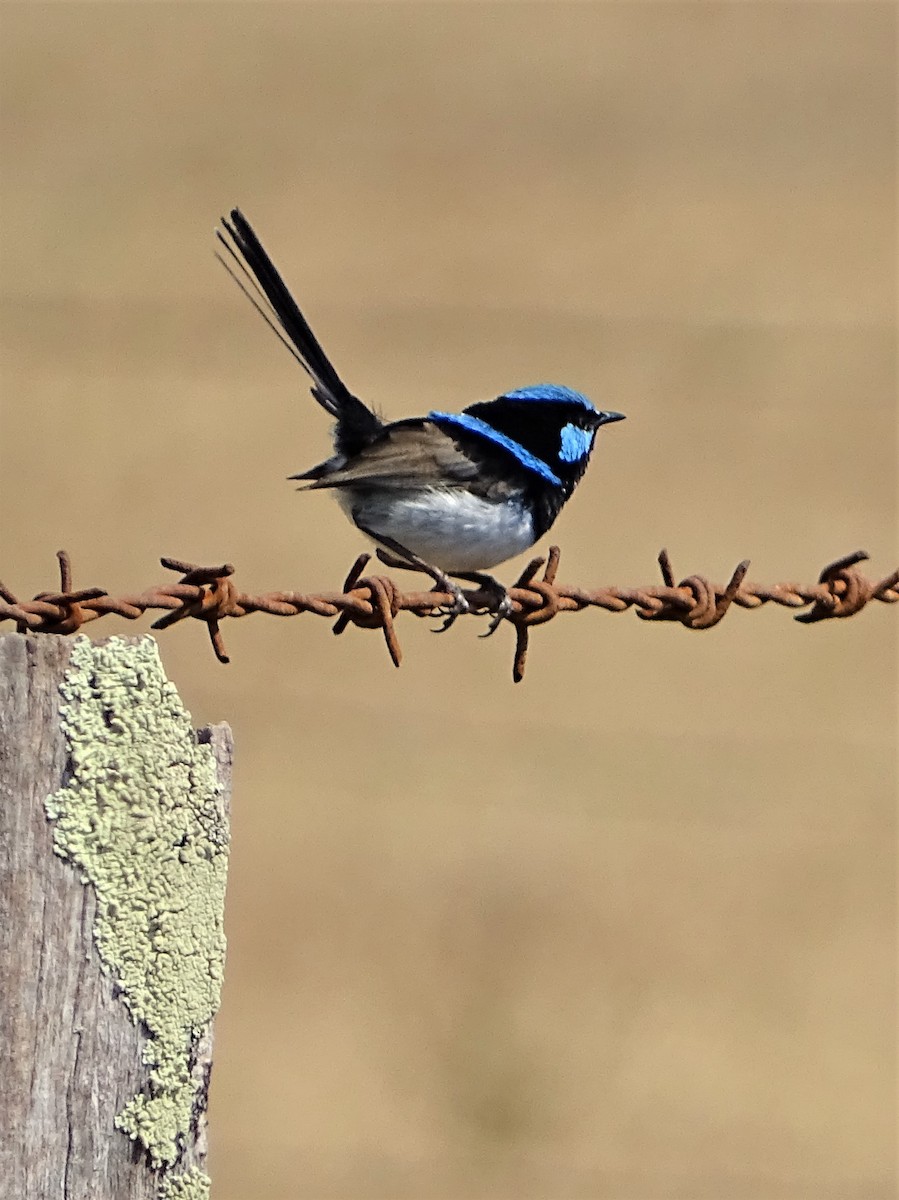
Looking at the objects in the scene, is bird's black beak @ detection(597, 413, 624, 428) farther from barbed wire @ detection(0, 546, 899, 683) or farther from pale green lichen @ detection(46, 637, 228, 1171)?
pale green lichen @ detection(46, 637, 228, 1171)

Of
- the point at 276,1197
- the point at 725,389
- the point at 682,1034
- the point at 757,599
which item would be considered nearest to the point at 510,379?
the point at 725,389

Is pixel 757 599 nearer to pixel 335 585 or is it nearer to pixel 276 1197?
pixel 276 1197

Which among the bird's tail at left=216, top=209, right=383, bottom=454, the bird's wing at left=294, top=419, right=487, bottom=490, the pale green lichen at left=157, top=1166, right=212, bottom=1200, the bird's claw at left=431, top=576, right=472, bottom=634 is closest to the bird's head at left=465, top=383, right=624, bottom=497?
the bird's wing at left=294, top=419, right=487, bottom=490

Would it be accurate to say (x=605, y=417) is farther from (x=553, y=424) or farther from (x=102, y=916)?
(x=102, y=916)

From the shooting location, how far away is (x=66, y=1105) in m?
2.56

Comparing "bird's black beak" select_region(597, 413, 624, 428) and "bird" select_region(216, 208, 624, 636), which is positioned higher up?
"bird's black beak" select_region(597, 413, 624, 428)

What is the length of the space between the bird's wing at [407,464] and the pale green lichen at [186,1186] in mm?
2728

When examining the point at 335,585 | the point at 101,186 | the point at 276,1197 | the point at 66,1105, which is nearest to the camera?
the point at 66,1105

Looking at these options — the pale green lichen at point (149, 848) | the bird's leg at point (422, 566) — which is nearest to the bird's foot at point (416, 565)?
the bird's leg at point (422, 566)

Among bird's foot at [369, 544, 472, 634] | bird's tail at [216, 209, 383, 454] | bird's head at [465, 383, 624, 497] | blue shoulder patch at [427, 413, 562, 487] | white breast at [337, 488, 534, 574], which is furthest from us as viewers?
bird's head at [465, 383, 624, 497]

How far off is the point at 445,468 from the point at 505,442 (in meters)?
0.24

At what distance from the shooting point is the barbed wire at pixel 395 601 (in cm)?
278

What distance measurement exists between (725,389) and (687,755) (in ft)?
19.1

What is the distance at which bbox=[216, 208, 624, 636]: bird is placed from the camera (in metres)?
5.27
